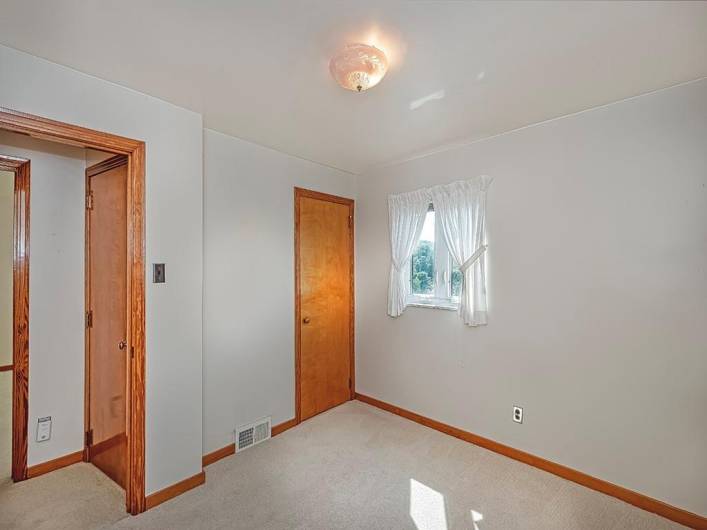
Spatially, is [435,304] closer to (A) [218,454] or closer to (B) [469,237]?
(B) [469,237]

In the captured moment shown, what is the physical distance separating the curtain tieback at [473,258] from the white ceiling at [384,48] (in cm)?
95

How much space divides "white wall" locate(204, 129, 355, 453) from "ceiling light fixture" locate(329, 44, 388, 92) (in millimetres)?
1385

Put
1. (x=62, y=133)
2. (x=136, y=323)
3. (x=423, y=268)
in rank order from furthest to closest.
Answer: (x=423, y=268) < (x=136, y=323) < (x=62, y=133)

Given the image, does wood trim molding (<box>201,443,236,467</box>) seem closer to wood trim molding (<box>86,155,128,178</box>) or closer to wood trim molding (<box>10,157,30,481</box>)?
wood trim molding (<box>10,157,30,481</box>)

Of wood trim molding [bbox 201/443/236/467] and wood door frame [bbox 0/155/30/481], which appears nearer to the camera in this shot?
wood door frame [bbox 0/155/30/481]

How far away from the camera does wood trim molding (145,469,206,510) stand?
2076 millimetres

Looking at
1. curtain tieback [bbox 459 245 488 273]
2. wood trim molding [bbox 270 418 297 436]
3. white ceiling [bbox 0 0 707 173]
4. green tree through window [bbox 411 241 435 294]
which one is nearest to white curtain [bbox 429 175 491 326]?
curtain tieback [bbox 459 245 488 273]

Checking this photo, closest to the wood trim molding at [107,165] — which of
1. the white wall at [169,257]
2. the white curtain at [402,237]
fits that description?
the white wall at [169,257]

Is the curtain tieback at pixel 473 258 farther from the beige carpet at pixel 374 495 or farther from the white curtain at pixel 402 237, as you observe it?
the beige carpet at pixel 374 495

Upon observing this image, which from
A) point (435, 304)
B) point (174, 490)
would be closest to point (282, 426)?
point (174, 490)

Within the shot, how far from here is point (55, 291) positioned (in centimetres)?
250

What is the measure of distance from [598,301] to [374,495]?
6.26 feet

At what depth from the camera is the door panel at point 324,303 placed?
3.31m

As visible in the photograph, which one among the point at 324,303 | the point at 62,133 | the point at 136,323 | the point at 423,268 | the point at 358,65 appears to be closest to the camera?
the point at 358,65
